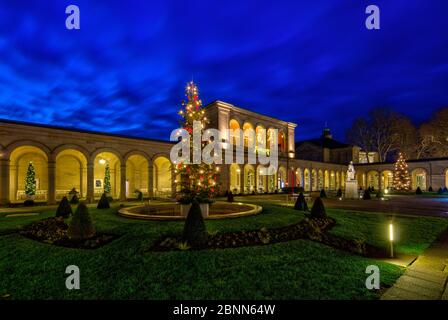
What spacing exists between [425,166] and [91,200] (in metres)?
59.0

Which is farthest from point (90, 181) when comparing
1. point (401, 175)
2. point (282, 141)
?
point (401, 175)

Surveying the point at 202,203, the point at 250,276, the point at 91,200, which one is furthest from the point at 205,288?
the point at 91,200

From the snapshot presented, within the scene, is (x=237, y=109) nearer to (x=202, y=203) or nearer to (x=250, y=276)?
(x=202, y=203)

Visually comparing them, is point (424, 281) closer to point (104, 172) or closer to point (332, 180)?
point (104, 172)

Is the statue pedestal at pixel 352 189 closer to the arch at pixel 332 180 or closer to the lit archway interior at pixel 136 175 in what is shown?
the lit archway interior at pixel 136 175

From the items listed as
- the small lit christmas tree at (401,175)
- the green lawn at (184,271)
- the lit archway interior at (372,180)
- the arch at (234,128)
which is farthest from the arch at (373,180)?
the green lawn at (184,271)

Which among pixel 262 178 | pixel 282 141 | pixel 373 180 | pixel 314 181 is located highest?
pixel 282 141

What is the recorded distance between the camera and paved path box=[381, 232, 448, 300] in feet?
14.8

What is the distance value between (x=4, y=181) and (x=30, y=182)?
10.1 ft

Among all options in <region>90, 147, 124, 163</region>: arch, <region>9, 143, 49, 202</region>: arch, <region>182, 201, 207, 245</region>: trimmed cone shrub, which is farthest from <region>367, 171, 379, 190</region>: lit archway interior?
<region>9, 143, 49, 202</region>: arch

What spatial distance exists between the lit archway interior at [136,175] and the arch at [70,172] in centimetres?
538

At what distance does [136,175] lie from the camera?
3102 centimetres
